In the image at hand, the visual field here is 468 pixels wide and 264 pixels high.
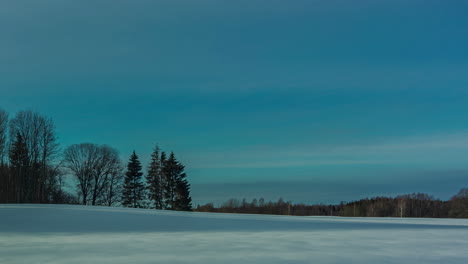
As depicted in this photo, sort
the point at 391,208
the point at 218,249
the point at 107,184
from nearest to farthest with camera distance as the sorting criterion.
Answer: the point at 218,249, the point at 391,208, the point at 107,184

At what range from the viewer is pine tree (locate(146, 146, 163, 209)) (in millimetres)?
40281

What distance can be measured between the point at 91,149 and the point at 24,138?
20.7 feet

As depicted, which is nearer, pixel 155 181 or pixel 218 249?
pixel 218 249

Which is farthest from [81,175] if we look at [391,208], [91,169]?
[391,208]

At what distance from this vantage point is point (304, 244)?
190 inches

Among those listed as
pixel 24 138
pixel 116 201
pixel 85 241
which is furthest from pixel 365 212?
pixel 24 138

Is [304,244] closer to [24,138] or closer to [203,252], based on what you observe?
[203,252]

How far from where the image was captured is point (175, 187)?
134ft

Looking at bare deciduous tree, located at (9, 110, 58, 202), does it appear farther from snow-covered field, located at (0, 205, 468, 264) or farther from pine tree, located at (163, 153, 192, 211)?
snow-covered field, located at (0, 205, 468, 264)

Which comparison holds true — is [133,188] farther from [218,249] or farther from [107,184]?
[218,249]

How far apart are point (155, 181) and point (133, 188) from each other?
249cm

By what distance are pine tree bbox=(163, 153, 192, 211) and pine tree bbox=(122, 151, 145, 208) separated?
2.46 m

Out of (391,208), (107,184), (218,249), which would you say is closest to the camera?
(218,249)

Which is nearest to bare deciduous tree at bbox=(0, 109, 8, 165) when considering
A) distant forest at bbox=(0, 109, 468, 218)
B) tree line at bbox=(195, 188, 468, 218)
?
distant forest at bbox=(0, 109, 468, 218)
